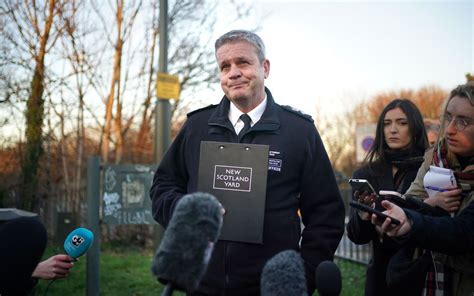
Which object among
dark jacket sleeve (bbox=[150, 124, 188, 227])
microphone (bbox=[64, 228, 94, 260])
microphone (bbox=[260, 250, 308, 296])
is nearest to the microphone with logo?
microphone (bbox=[64, 228, 94, 260])

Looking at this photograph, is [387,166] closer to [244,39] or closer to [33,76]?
[244,39]

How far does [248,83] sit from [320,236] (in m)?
0.84

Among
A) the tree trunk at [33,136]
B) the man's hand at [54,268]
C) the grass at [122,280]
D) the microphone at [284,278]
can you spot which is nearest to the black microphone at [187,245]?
the microphone at [284,278]

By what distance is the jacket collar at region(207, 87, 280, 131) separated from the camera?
2506mm

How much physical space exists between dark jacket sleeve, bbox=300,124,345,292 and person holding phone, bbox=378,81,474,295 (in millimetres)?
274

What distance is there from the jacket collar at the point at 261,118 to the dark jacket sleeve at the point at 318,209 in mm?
212

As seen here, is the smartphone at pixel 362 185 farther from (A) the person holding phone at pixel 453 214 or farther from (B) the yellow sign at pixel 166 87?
(B) the yellow sign at pixel 166 87

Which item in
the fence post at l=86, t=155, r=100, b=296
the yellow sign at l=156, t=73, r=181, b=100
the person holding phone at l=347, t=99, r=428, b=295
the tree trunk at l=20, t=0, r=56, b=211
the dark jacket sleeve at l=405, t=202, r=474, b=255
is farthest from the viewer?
the yellow sign at l=156, t=73, r=181, b=100

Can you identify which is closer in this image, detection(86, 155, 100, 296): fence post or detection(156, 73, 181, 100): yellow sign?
detection(86, 155, 100, 296): fence post

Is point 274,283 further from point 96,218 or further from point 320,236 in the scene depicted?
point 96,218

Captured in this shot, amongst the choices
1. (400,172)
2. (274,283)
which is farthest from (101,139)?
(274,283)

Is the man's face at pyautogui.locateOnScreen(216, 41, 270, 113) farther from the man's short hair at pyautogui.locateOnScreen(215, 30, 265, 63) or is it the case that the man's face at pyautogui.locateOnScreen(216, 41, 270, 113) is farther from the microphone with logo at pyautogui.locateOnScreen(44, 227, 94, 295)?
the microphone with logo at pyautogui.locateOnScreen(44, 227, 94, 295)

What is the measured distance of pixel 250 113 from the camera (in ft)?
8.61

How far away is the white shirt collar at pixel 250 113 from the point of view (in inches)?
103
